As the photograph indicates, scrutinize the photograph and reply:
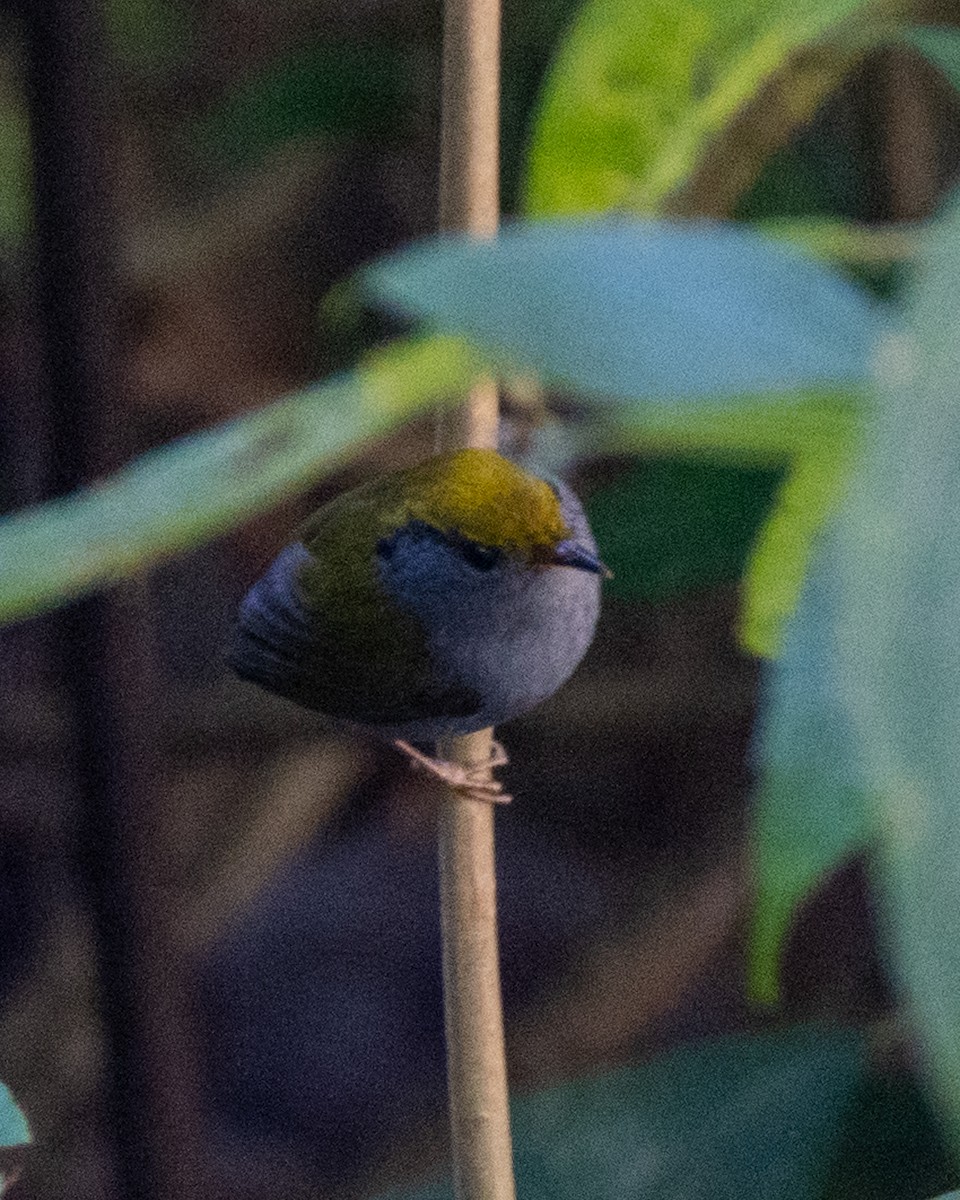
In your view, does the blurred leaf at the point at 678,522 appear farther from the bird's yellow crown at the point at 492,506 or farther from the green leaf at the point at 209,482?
the green leaf at the point at 209,482

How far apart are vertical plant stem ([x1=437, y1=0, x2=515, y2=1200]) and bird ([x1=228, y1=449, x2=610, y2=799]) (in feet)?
0.90

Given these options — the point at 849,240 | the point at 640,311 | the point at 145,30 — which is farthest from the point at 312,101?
the point at 640,311

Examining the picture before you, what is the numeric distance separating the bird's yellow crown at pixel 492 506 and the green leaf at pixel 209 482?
21.5 inches

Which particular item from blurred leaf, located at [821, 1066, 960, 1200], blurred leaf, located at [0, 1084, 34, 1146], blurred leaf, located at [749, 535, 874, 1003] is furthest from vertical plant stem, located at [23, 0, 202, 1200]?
blurred leaf, located at [749, 535, 874, 1003]

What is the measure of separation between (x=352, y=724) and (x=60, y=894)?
95 cm

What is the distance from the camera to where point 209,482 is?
0.72ft

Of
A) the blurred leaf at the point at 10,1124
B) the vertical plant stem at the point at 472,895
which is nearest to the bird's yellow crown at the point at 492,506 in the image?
the vertical plant stem at the point at 472,895

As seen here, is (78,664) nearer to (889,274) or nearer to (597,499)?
(597,499)

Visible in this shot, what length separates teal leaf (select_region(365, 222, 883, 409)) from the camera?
20 cm

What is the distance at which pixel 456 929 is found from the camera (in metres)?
0.53

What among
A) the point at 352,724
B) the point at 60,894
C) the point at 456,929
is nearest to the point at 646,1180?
the point at 456,929

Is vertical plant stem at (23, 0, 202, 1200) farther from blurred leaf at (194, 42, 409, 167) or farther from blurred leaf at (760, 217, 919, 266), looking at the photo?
blurred leaf at (760, 217, 919, 266)

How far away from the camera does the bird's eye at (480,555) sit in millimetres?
861

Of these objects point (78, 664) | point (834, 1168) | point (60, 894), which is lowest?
point (60, 894)
